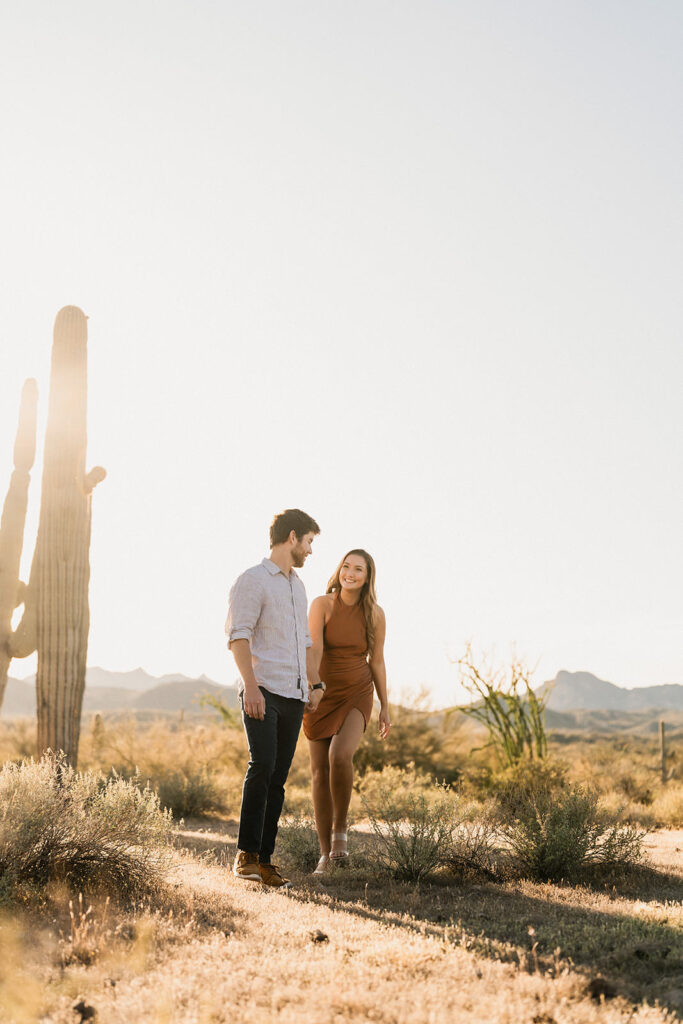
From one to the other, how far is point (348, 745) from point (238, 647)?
1375mm

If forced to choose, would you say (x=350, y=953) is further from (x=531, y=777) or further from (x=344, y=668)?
(x=531, y=777)

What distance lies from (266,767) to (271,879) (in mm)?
639

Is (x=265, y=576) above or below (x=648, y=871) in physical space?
above

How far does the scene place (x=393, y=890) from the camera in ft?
17.6

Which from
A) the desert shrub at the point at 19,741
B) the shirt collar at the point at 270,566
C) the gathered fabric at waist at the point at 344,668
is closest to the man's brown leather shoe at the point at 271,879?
the gathered fabric at waist at the point at 344,668

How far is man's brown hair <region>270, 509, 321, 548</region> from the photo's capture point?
18.6 feet

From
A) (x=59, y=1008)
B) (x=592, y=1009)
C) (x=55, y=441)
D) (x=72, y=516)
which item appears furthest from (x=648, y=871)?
(x=55, y=441)

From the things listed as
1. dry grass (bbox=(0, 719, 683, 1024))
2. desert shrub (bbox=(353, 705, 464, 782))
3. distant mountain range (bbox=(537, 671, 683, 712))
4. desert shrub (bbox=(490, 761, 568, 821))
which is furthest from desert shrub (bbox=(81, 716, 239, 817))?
distant mountain range (bbox=(537, 671, 683, 712))

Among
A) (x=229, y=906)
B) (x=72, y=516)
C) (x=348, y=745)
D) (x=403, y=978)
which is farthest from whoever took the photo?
(x=72, y=516)

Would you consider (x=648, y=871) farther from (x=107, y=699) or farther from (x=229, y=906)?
(x=107, y=699)

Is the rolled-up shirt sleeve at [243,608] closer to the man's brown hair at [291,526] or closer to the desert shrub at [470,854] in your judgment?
the man's brown hair at [291,526]

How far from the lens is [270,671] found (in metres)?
5.42

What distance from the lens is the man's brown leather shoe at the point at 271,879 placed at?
5.18 meters

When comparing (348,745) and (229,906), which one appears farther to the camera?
(348,745)
